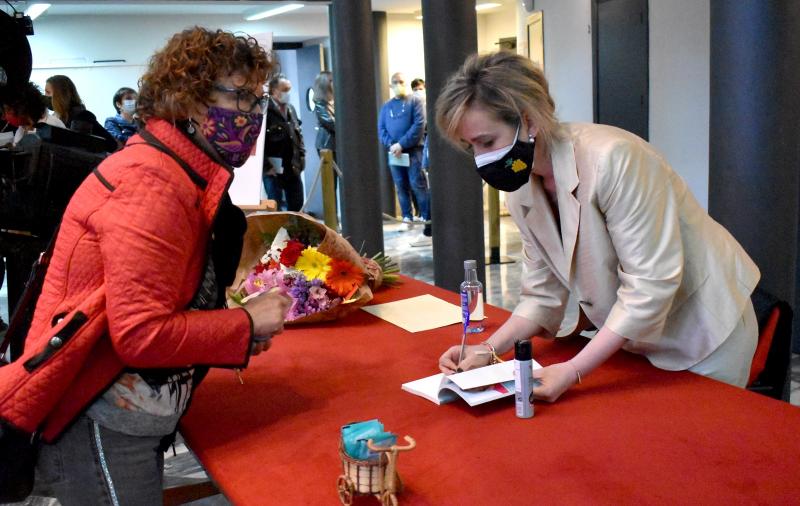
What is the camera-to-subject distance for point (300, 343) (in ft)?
7.33

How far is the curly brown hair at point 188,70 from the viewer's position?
1444 millimetres

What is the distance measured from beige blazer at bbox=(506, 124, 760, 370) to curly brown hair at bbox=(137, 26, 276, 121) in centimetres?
69

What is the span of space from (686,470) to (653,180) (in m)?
0.59

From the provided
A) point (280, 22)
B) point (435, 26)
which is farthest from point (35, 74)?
point (435, 26)

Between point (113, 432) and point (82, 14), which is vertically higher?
point (82, 14)

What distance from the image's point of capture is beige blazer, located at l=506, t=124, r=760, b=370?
162 centimetres

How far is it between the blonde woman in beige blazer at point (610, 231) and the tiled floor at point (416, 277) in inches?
56.4

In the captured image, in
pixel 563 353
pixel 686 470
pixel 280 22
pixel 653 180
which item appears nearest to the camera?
pixel 686 470

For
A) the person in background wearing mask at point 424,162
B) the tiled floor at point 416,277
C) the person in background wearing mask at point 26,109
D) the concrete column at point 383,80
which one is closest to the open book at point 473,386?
the tiled floor at point 416,277

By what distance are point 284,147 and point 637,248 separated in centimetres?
541

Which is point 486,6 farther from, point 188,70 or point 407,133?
point 188,70

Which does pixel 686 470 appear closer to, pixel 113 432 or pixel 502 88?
pixel 502 88

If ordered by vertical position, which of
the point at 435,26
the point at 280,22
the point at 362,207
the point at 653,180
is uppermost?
the point at 280,22

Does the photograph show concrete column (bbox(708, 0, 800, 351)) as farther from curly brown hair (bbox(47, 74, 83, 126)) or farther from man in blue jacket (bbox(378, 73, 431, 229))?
man in blue jacket (bbox(378, 73, 431, 229))
